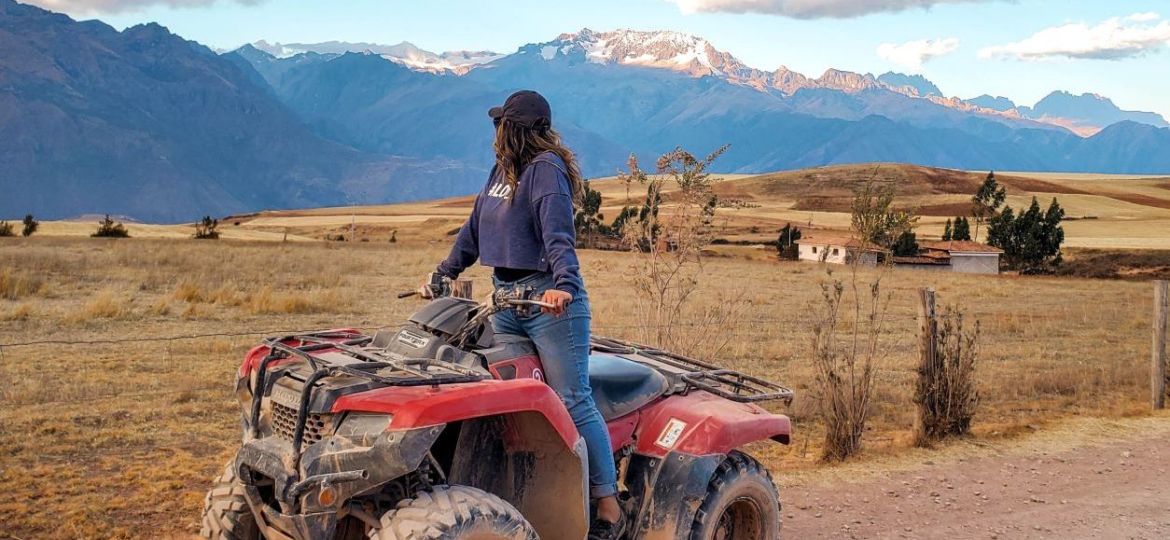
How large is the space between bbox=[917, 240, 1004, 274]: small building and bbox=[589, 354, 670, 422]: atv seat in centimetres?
5399

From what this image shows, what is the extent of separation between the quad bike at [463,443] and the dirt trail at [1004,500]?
2.10 m

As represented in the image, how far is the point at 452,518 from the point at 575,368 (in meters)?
1.04

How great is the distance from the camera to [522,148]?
186 inches

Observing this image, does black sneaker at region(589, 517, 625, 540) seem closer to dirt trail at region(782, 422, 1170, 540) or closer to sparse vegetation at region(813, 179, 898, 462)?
dirt trail at region(782, 422, 1170, 540)

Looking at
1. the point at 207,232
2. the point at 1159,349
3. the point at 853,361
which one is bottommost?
the point at 1159,349

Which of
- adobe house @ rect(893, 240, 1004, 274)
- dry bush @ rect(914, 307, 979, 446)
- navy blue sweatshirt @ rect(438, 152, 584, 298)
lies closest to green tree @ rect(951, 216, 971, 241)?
adobe house @ rect(893, 240, 1004, 274)

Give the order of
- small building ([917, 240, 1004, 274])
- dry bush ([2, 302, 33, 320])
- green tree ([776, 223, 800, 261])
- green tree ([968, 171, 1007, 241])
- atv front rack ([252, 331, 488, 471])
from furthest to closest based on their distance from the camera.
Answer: green tree ([968, 171, 1007, 241]) < green tree ([776, 223, 800, 261]) < small building ([917, 240, 1004, 274]) < dry bush ([2, 302, 33, 320]) < atv front rack ([252, 331, 488, 471])

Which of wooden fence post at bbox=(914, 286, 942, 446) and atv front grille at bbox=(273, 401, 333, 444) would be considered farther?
wooden fence post at bbox=(914, 286, 942, 446)

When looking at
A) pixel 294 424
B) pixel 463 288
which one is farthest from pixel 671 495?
pixel 463 288

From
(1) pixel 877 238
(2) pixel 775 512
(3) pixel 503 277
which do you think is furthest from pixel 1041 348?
(3) pixel 503 277

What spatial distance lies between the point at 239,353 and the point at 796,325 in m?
10.9

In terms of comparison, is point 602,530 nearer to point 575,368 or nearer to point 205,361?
point 575,368

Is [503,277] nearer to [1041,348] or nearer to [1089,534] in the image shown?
[1089,534]

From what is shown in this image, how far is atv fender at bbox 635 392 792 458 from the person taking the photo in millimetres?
5027
